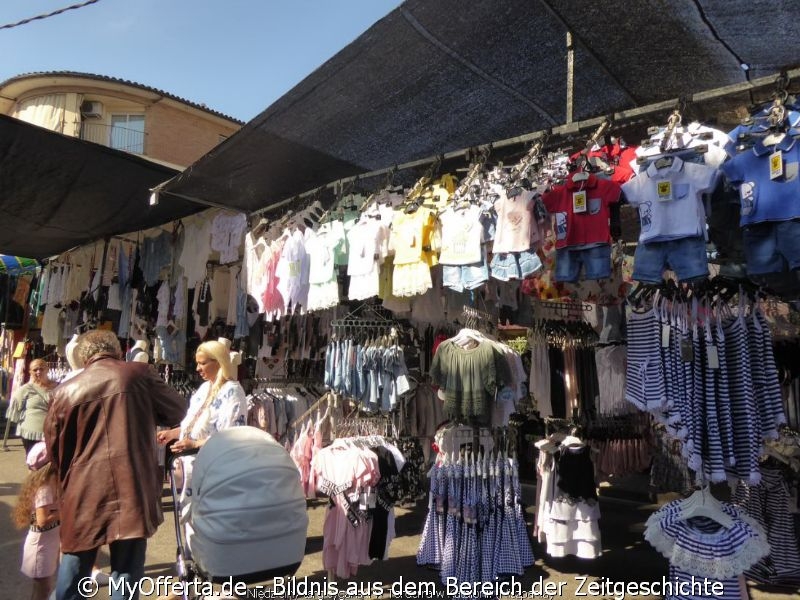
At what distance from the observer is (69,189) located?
6.29 meters

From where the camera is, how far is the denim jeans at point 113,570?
316 cm

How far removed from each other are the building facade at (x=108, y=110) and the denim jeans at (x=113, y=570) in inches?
781

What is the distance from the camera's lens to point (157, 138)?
21203 mm

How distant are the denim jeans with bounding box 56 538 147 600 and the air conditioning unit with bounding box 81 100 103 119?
22.1 meters

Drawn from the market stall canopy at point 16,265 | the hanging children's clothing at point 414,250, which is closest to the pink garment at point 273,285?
the hanging children's clothing at point 414,250

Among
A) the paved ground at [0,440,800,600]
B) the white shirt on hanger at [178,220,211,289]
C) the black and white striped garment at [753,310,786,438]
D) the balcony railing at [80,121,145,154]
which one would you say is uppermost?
the balcony railing at [80,121,145,154]

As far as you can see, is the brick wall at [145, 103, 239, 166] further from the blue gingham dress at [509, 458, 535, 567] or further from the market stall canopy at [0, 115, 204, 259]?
the blue gingham dress at [509, 458, 535, 567]

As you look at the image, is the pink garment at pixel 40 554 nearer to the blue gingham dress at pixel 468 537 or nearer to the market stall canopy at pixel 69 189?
the blue gingham dress at pixel 468 537

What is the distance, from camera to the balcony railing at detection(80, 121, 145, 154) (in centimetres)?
2108

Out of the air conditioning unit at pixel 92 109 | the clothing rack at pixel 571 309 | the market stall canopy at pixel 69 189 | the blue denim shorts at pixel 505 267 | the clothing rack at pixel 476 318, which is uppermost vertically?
the air conditioning unit at pixel 92 109

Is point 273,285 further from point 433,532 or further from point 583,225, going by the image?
point 583,225

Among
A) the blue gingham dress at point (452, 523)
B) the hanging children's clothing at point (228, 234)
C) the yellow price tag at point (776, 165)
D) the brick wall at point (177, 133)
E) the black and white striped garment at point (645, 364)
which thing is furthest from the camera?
the brick wall at point (177, 133)

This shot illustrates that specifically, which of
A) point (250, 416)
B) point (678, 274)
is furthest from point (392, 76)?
point (250, 416)

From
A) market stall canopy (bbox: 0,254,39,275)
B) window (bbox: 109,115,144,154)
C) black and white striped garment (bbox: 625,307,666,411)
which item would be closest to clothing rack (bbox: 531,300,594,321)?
black and white striped garment (bbox: 625,307,666,411)
